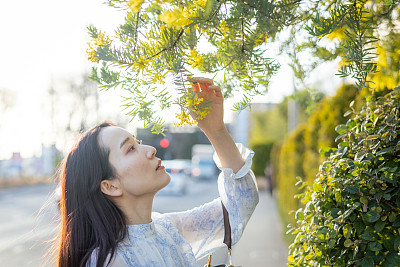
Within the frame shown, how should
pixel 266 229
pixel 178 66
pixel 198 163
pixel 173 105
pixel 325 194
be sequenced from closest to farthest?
1. pixel 178 66
2. pixel 173 105
3. pixel 325 194
4. pixel 266 229
5. pixel 198 163

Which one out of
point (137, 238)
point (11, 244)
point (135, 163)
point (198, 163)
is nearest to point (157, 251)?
point (137, 238)

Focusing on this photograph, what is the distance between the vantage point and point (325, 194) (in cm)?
168

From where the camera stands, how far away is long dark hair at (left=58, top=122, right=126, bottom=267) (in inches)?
66.9

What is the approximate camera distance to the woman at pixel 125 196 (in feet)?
5.56

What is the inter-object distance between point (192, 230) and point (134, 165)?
49 cm

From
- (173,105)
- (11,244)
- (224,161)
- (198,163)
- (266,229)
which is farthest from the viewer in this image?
(198,163)

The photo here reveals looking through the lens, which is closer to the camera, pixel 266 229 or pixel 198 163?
pixel 266 229

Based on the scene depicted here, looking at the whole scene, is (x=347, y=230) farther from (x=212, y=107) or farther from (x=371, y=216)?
(x=212, y=107)

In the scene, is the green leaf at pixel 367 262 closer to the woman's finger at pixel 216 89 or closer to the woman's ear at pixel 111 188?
the woman's finger at pixel 216 89

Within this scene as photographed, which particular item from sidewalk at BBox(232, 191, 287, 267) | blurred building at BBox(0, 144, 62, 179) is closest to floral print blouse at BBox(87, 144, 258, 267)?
sidewalk at BBox(232, 191, 287, 267)

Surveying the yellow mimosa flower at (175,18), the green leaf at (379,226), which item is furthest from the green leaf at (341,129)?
the yellow mimosa flower at (175,18)

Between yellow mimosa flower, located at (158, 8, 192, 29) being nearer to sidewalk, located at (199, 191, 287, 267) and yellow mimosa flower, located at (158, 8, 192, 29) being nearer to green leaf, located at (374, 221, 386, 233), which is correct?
green leaf, located at (374, 221, 386, 233)

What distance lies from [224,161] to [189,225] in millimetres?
375

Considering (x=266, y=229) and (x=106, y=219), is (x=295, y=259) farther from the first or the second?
(x=266, y=229)
